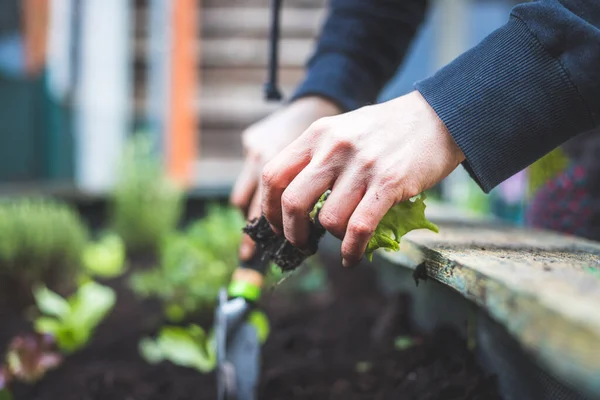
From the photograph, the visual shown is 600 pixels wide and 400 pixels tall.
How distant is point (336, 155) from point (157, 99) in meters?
4.10

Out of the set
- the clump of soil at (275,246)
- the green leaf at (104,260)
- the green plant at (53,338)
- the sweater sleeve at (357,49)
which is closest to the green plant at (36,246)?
the green leaf at (104,260)

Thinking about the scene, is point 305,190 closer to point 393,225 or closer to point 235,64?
point 393,225

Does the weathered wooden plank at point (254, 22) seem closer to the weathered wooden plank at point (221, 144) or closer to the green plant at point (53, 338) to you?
the weathered wooden plank at point (221, 144)

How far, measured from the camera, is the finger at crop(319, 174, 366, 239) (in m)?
0.72

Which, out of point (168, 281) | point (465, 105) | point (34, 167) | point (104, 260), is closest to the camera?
point (465, 105)

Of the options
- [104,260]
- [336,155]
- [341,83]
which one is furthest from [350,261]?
[104,260]

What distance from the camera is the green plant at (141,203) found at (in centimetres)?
335

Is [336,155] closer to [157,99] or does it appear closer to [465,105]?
[465,105]

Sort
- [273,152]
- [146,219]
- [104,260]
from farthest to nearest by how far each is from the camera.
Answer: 1. [146,219]
2. [104,260]
3. [273,152]

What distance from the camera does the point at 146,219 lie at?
132 inches

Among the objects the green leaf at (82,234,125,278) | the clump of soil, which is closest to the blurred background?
the green leaf at (82,234,125,278)

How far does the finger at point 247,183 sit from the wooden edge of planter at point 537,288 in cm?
38

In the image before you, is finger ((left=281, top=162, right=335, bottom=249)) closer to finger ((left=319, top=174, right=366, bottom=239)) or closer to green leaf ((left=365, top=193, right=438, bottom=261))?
finger ((left=319, top=174, right=366, bottom=239))

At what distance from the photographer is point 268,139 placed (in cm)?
119
